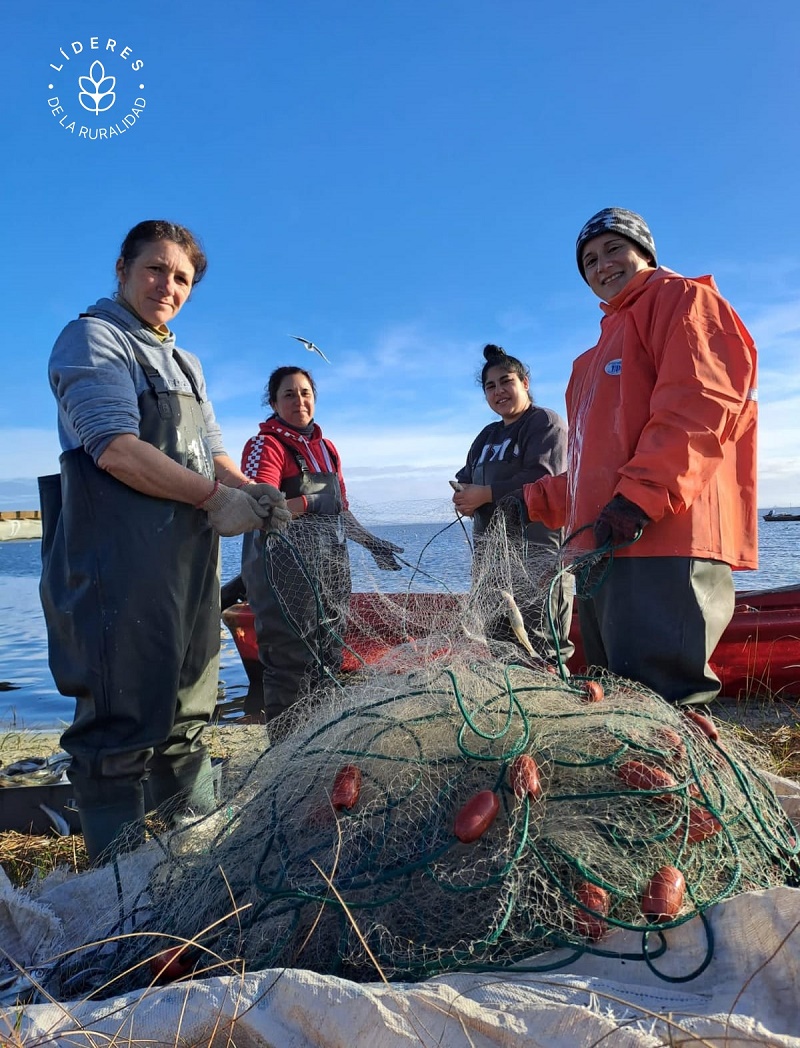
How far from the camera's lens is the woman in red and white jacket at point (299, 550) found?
3.58 meters

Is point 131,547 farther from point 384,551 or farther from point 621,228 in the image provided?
point 621,228

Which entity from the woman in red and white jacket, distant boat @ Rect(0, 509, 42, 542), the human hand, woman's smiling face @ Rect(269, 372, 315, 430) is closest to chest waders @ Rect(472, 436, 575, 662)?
the human hand

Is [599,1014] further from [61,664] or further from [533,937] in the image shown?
[61,664]

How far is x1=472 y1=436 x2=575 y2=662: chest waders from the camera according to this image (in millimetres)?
3180

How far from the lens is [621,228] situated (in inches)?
124

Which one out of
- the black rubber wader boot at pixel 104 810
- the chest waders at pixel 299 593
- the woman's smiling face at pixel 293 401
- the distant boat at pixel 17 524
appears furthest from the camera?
the distant boat at pixel 17 524

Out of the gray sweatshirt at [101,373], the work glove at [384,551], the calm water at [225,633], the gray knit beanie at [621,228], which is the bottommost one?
the calm water at [225,633]

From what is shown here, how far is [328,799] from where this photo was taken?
190cm

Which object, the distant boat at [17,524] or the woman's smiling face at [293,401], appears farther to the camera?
the distant boat at [17,524]

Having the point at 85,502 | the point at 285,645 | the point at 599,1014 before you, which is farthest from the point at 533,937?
the point at 285,645

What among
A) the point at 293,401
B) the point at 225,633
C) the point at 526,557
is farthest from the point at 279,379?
the point at 225,633

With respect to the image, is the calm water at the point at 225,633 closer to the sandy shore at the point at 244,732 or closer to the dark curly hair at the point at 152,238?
the sandy shore at the point at 244,732

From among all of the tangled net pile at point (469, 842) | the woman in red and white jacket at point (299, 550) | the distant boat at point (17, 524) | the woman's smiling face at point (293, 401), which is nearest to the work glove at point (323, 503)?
the woman in red and white jacket at point (299, 550)

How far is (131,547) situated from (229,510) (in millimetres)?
363
